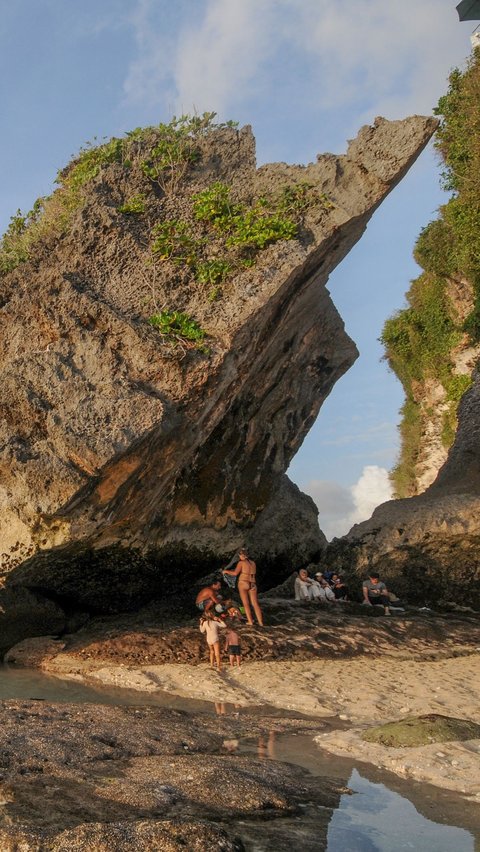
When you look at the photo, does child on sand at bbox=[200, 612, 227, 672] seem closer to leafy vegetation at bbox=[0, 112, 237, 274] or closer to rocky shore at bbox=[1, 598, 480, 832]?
rocky shore at bbox=[1, 598, 480, 832]

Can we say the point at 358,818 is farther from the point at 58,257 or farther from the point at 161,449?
the point at 58,257

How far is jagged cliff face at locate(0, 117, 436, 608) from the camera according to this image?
38.0ft

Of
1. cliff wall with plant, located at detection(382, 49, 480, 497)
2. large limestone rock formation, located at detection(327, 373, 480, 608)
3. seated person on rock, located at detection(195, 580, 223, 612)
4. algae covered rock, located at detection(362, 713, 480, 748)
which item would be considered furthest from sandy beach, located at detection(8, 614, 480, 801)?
cliff wall with plant, located at detection(382, 49, 480, 497)

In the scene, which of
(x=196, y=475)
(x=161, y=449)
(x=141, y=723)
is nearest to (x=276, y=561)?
(x=196, y=475)

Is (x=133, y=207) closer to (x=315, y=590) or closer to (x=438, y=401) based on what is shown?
(x=315, y=590)

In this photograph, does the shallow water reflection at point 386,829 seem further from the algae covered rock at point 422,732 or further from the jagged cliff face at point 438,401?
the jagged cliff face at point 438,401

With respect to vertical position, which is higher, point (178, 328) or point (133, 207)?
point (133, 207)

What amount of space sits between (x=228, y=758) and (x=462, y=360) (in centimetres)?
2371

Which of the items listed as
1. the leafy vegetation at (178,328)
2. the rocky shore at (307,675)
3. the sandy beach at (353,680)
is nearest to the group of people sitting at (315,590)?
the rocky shore at (307,675)

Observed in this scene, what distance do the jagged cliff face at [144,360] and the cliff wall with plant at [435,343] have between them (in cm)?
755

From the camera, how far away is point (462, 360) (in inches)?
1109

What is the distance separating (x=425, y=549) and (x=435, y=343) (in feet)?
44.6

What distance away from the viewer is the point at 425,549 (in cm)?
1809

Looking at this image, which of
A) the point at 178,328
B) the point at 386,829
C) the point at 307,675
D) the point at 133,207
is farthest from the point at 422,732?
the point at 133,207
